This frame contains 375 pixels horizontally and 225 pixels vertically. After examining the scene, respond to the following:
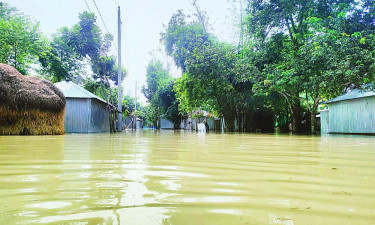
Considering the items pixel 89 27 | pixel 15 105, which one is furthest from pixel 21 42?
pixel 15 105

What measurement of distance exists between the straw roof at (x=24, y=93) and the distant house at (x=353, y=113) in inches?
517

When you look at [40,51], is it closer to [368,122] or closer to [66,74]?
[66,74]

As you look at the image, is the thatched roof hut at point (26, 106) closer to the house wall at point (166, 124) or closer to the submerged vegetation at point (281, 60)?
the submerged vegetation at point (281, 60)

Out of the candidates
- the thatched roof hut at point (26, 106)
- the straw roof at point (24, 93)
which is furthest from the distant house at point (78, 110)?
the thatched roof hut at point (26, 106)

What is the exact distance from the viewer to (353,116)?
475 inches

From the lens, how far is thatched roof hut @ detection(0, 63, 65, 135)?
920cm

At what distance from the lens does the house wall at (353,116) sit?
36.6 feet

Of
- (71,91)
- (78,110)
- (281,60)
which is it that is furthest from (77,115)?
(281,60)

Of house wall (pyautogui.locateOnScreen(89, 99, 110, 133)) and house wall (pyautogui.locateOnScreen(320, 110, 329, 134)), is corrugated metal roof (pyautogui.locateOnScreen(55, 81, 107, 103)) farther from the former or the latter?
house wall (pyautogui.locateOnScreen(320, 110, 329, 134))

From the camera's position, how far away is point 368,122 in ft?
36.8

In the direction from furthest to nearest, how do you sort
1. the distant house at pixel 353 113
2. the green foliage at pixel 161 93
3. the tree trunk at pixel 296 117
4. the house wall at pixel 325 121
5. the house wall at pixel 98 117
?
1. the green foliage at pixel 161 93
2. the tree trunk at pixel 296 117
3. the house wall at pixel 98 117
4. the house wall at pixel 325 121
5. the distant house at pixel 353 113

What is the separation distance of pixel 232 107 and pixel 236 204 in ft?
57.6

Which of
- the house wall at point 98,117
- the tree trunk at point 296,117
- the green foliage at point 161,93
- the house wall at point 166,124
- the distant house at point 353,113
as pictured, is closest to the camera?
the distant house at point 353,113

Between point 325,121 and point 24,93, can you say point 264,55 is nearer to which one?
point 325,121
